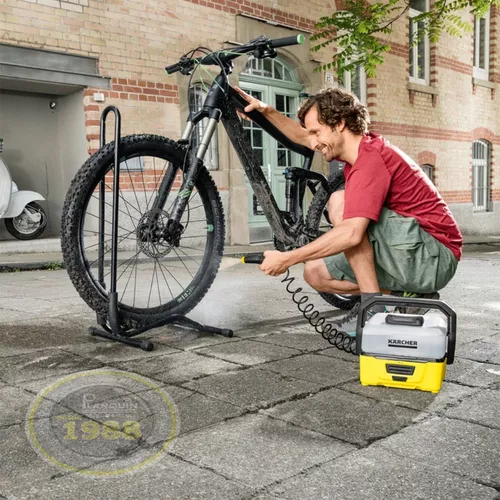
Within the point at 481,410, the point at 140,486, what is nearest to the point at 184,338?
the point at 481,410

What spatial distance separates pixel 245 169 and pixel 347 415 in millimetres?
1881

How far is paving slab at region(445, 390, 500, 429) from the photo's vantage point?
2281 mm

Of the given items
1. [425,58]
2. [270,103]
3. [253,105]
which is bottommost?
[253,105]

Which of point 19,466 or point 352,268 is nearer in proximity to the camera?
point 19,466

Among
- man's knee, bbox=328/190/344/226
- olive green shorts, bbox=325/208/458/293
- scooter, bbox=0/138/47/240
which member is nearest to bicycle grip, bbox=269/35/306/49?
man's knee, bbox=328/190/344/226

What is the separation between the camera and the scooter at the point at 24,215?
8516 millimetres

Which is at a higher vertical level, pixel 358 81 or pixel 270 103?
pixel 358 81

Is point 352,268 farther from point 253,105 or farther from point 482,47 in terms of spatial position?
point 482,47

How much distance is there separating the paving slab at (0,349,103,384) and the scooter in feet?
18.6

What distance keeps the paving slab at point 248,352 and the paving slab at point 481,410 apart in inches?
36.9

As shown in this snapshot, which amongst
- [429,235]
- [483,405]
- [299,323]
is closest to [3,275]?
[299,323]

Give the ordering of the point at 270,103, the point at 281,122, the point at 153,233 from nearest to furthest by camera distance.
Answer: the point at 153,233, the point at 281,122, the point at 270,103

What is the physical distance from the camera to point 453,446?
205 cm

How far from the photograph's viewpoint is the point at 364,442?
6.81 ft
